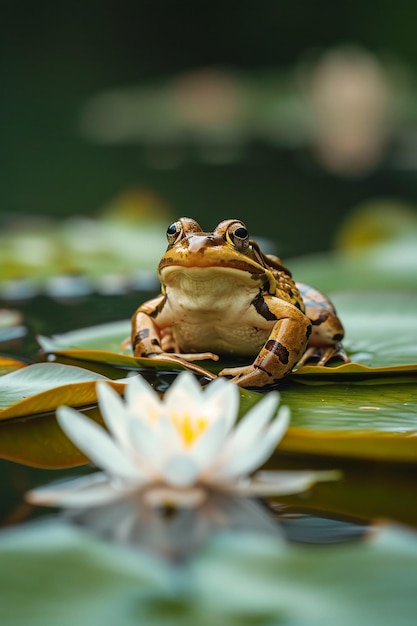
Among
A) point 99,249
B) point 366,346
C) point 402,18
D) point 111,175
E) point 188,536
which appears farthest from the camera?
point 402,18

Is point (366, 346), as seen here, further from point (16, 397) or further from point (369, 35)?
point (369, 35)

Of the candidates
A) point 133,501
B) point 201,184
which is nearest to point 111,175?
point 201,184

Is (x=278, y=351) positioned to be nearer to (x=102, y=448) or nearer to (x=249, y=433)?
(x=249, y=433)

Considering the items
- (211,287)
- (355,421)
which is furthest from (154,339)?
(355,421)

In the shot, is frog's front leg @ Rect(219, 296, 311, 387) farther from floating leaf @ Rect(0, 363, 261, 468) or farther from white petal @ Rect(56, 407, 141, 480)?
white petal @ Rect(56, 407, 141, 480)

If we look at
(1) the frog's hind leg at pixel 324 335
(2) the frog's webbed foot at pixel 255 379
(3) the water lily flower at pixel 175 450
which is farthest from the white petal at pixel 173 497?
(1) the frog's hind leg at pixel 324 335

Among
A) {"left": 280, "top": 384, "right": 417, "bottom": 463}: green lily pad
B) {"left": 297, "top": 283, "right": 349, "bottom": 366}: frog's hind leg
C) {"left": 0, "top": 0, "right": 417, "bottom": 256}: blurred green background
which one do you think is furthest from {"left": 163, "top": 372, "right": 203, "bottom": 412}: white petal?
{"left": 0, "top": 0, "right": 417, "bottom": 256}: blurred green background
